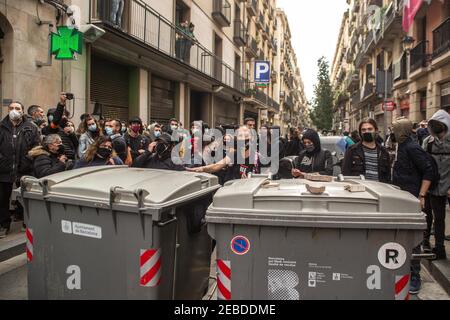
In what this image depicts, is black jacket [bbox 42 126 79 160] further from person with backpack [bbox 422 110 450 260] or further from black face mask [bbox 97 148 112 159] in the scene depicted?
person with backpack [bbox 422 110 450 260]

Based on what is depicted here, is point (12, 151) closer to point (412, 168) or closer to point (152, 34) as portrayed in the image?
point (412, 168)

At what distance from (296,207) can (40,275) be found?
2018 millimetres

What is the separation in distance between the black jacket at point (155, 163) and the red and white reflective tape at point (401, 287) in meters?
3.03

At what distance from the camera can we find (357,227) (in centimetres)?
258

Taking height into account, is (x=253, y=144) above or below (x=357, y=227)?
above

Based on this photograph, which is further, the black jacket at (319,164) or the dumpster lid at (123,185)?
the black jacket at (319,164)

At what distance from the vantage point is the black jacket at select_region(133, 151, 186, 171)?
5.04 meters

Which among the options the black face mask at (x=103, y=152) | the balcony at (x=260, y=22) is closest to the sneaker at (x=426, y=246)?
the black face mask at (x=103, y=152)

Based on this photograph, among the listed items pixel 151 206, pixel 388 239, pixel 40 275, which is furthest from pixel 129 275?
pixel 388 239

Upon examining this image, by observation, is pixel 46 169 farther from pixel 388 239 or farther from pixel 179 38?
pixel 179 38

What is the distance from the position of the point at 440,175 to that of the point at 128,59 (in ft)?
30.5

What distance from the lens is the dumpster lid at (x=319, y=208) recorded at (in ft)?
8.50

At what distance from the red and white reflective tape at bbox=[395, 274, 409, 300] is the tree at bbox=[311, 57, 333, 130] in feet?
174

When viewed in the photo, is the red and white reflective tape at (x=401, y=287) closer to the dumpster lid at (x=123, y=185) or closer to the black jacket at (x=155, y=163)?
the dumpster lid at (x=123, y=185)
